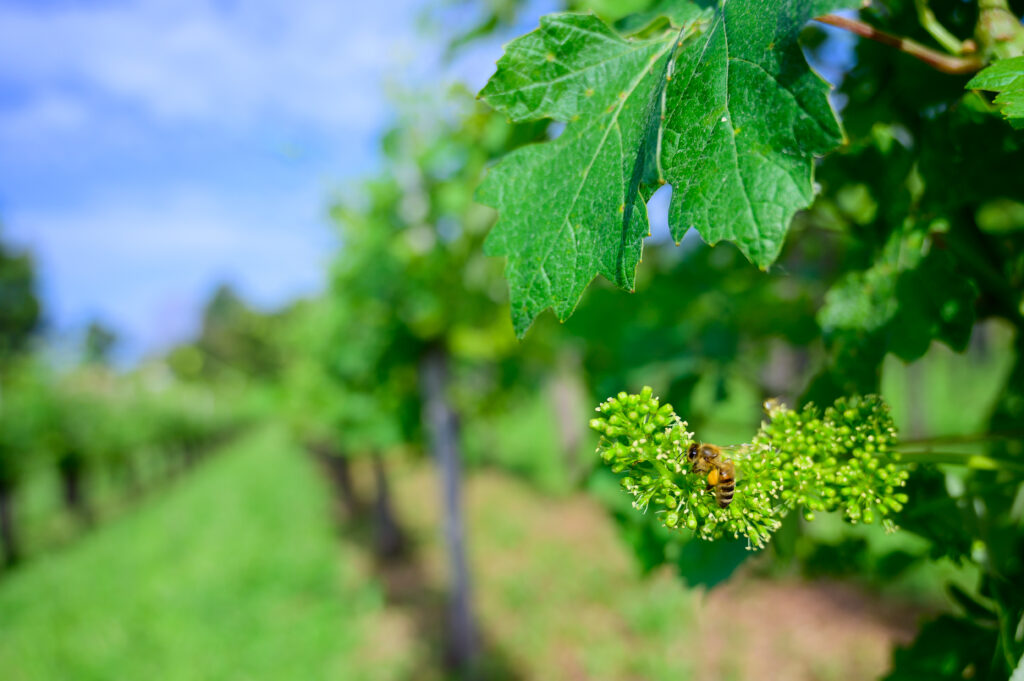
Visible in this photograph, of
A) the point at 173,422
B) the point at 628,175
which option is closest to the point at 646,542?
the point at 628,175

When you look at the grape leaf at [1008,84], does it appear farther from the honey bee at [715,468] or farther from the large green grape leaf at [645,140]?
the honey bee at [715,468]

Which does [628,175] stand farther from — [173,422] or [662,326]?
[173,422]

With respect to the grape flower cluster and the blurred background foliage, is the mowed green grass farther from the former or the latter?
the grape flower cluster

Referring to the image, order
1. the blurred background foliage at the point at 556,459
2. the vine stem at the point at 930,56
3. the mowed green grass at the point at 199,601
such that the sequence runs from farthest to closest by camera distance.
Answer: the mowed green grass at the point at 199,601
the blurred background foliage at the point at 556,459
the vine stem at the point at 930,56

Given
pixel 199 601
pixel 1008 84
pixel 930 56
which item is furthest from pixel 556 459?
pixel 1008 84

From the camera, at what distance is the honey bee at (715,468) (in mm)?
701

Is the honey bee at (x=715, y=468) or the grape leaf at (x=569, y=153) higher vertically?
the grape leaf at (x=569, y=153)

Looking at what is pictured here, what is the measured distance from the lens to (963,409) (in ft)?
49.6

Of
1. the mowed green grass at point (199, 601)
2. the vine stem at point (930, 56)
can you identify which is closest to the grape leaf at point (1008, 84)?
the vine stem at point (930, 56)

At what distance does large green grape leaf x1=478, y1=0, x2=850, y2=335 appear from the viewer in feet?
2.24

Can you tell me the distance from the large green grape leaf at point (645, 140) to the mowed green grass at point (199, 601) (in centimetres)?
752

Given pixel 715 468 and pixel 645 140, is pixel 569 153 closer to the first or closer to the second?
pixel 645 140

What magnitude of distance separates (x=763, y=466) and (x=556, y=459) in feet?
53.2

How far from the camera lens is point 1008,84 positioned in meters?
0.71
